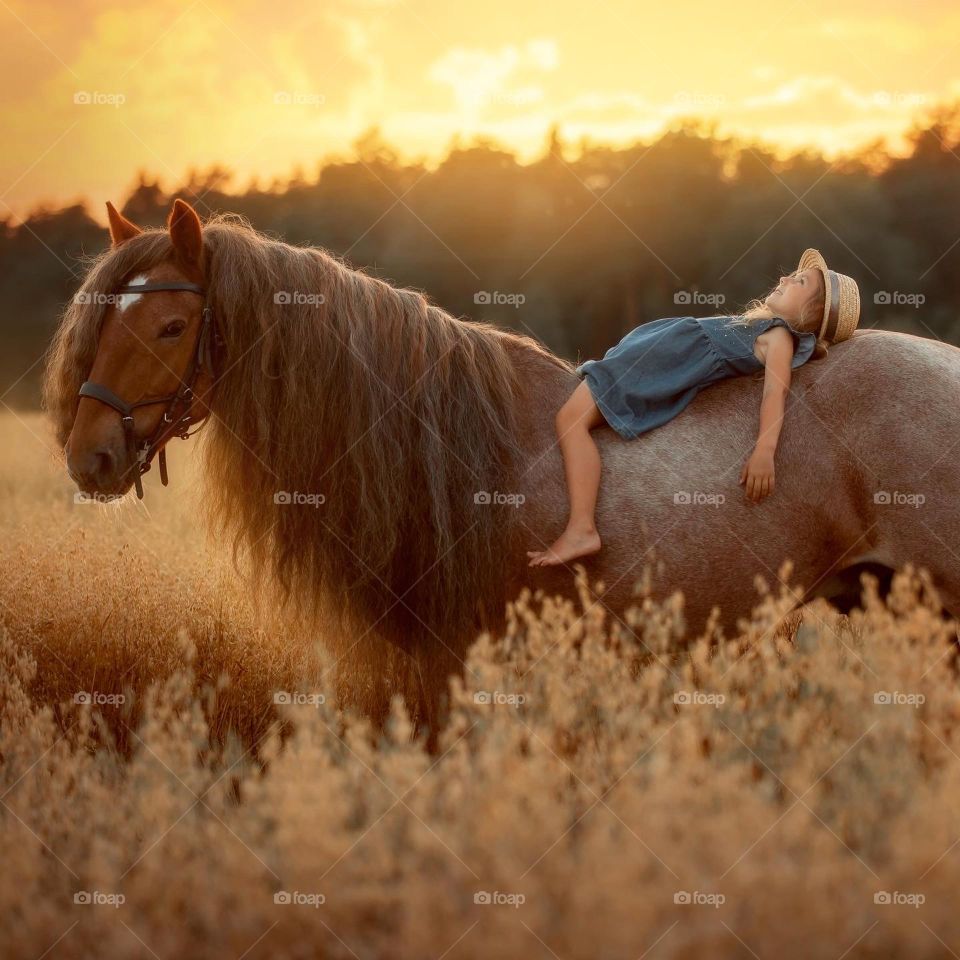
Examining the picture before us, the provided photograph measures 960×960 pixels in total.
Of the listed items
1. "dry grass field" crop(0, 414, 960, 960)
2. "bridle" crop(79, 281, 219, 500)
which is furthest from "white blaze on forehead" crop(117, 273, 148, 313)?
"dry grass field" crop(0, 414, 960, 960)

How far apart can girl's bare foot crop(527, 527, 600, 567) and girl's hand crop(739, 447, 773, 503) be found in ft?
1.85

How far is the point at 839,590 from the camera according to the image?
361 centimetres

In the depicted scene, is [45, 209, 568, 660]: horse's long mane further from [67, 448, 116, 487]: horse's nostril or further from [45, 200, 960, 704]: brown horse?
[67, 448, 116, 487]: horse's nostril

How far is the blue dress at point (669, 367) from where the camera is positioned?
3.48m

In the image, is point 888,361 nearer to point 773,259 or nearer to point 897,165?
point 773,259

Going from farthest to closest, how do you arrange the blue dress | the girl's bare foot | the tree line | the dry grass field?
the tree line
the blue dress
the girl's bare foot
the dry grass field

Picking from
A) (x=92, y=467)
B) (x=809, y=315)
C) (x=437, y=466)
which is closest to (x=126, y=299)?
(x=92, y=467)

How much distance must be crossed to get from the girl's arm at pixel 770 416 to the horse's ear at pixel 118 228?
2.31m

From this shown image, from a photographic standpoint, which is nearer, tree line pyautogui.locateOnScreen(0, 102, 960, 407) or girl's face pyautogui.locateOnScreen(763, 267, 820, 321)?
girl's face pyautogui.locateOnScreen(763, 267, 820, 321)

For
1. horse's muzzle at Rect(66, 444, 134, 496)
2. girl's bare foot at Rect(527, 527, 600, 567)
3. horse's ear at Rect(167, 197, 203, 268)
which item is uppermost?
horse's ear at Rect(167, 197, 203, 268)

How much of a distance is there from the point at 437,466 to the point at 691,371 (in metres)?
0.99

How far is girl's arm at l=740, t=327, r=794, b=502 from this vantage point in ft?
11.0

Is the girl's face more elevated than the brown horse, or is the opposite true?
the girl's face

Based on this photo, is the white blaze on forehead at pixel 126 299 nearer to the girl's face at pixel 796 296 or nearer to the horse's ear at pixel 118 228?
the horse's ear at pixel 118 228
